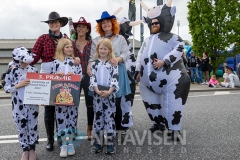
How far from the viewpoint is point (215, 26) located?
1708 centimetres

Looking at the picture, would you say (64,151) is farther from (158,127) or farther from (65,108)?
(158,127)

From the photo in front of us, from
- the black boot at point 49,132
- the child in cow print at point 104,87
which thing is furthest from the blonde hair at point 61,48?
the black boot at point 49,132

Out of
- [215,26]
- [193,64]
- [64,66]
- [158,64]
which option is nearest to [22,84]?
[64,66]

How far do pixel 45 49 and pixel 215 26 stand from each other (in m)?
15.0

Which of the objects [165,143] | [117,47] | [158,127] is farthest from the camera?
[158,127]

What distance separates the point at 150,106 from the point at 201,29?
542 inches

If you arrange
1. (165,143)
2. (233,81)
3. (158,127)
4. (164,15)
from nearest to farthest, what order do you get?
(165,143) < (164,15) < (158,127) < (233,81)

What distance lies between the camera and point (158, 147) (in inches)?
151

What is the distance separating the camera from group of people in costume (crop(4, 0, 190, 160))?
3.30 metres

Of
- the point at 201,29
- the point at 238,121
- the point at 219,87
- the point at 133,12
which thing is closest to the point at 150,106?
the point at 238,121

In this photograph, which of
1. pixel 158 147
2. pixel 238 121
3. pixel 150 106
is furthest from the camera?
pixel 238 121

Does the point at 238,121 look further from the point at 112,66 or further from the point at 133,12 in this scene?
the point at 133,12

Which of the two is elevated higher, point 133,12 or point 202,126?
point 133,12

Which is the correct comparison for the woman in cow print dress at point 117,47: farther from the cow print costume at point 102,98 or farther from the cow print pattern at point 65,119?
the cow print pattern at point 65,119
